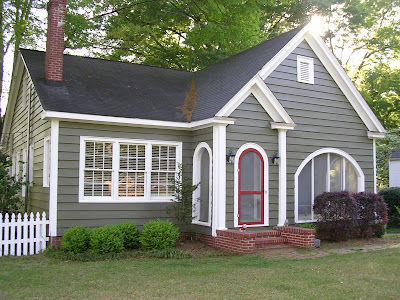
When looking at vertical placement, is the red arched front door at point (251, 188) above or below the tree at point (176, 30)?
below

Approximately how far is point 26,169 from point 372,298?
11351mm

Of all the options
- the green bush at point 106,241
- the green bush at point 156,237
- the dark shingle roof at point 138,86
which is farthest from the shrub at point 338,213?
the green bush at point 106,241

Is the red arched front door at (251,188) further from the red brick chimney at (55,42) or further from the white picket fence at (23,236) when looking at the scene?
the red brick chimney at (55,42)

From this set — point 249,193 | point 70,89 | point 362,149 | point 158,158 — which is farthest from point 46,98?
point 362,149

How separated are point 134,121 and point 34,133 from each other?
3.74 m

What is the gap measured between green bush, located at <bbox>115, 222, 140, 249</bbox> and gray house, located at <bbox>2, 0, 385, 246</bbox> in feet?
2.51

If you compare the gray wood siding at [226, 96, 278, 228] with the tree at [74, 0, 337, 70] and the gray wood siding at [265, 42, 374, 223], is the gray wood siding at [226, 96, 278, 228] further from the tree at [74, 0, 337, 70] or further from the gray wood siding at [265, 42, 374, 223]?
the tree at [74, 0, 337, 70]

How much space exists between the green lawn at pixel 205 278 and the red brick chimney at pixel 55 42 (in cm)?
536

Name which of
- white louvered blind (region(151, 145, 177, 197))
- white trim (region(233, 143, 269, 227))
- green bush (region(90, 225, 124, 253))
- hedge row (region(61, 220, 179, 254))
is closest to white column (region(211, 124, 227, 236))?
white trim (region(233, 143, 269, 227))

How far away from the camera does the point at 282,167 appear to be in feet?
42.9

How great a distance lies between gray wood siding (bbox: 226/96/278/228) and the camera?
1217cm

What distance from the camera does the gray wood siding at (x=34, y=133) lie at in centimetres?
1264

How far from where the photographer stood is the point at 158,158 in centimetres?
1291

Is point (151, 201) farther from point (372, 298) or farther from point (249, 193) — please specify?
point (372, 298)
